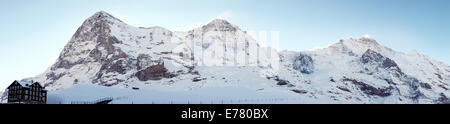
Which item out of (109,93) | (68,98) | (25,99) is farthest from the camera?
(109,93)
